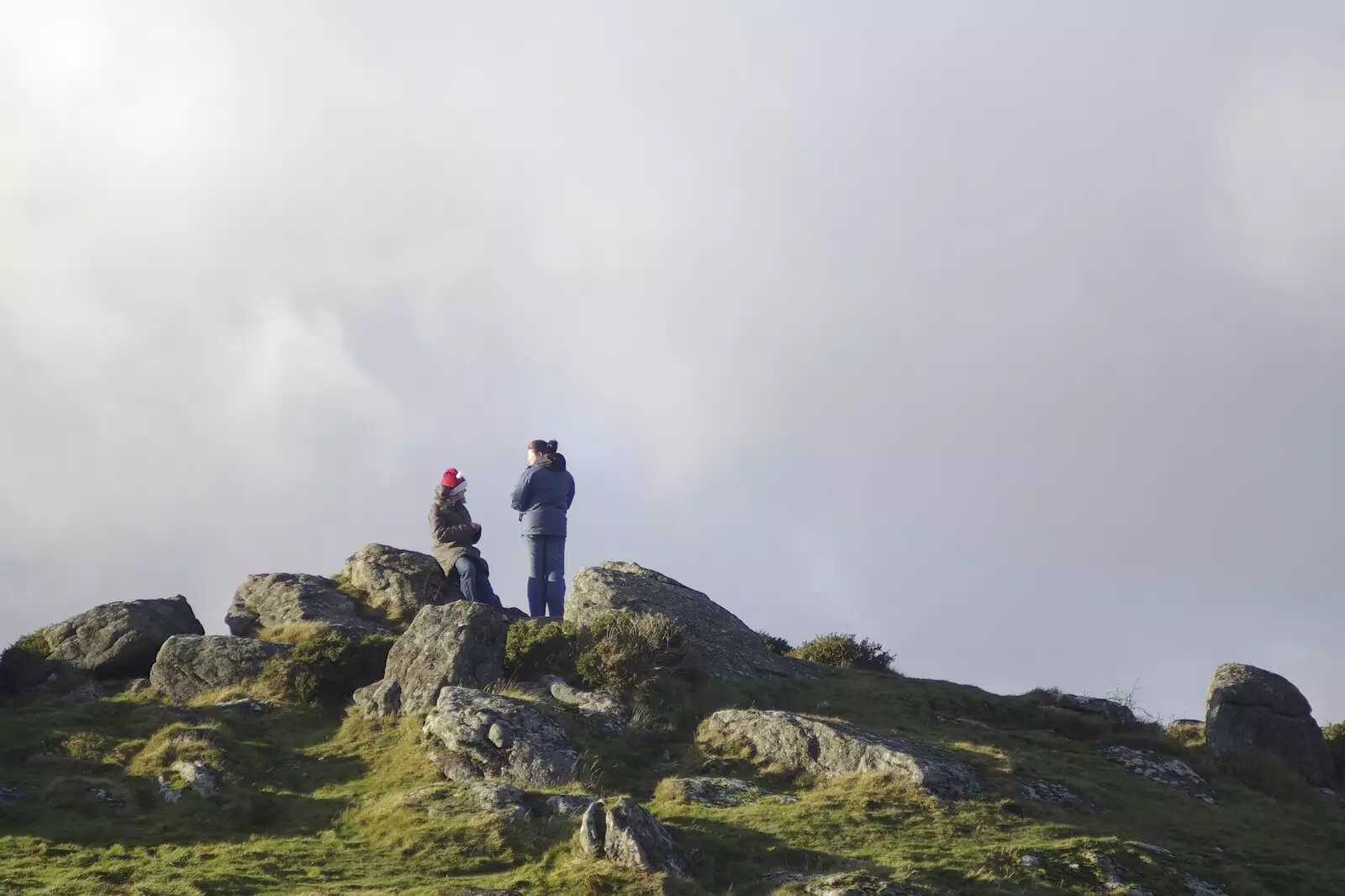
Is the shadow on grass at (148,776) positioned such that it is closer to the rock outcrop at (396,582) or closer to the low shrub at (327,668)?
the low shrub at (327,668)

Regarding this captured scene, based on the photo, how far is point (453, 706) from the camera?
65.5 feet

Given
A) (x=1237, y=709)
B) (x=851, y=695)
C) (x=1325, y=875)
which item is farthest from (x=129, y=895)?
(x=1237, y=709)

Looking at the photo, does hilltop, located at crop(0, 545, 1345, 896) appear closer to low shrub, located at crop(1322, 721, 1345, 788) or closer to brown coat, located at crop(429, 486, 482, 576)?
low shrub, located at crop(1322, 721, 1345, 788)

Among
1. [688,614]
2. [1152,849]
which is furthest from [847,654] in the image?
[1152,849]

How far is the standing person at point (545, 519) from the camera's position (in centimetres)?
2578

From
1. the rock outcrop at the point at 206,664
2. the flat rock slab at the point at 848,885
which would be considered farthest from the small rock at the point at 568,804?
the rock outcrop at the point at 206,664

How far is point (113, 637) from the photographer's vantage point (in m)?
26.8

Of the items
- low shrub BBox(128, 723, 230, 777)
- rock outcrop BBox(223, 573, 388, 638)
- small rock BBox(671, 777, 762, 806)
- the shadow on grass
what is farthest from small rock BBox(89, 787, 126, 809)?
small rock BBox(671, 777, 762, 806)

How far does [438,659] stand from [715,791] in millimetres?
6790

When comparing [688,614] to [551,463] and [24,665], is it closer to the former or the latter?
[551,463]

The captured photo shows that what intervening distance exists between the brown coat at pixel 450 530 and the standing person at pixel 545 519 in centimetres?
148

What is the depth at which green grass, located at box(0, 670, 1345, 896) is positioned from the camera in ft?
48.6

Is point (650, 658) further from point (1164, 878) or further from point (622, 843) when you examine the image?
point (1164, 878)

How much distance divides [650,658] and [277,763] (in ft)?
25.1
